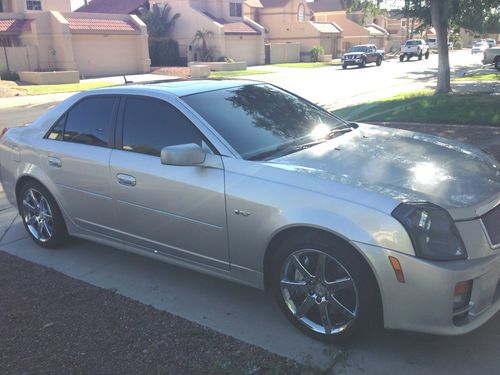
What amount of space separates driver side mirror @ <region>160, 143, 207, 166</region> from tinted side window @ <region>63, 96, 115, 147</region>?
3.48ft

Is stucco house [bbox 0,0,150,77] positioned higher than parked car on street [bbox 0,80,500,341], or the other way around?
stucco house [bbox 0,0,150,77]

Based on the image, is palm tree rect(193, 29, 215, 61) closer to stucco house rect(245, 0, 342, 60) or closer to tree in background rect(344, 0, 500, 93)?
stucco house rect(245, 0, 342, 60)

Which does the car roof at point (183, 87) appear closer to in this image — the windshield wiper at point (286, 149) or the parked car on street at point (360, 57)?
the windshield wiper at point (286, 149)

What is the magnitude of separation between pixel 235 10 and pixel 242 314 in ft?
170

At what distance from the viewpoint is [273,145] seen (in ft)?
12.6

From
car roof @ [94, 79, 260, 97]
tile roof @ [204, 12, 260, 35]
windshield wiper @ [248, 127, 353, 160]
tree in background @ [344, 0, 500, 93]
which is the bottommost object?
windshield wiper @ [248, 127, 353, 160]

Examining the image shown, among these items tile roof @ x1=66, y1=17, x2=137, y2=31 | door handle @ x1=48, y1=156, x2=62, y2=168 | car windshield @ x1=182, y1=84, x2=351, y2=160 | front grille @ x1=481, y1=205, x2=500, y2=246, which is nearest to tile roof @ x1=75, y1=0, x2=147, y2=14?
tile roof @ x1=66, y1=17, x2=137, y2=31

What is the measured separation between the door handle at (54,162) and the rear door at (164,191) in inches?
30.2

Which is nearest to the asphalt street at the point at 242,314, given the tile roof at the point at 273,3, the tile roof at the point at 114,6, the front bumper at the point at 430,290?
the front bumper at the point at 430,290

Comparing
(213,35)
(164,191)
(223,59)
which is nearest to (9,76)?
(223,59)

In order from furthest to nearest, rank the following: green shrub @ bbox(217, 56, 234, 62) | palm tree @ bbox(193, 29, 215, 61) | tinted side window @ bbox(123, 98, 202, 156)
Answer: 1. palm tree @ bbox(193, 29, 215, 61)
2. green shrub @ bbox(217, 56, 234, 62)
3. tinted side window @ bbox(123, 98, 202, 156)

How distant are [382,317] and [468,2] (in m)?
13.3

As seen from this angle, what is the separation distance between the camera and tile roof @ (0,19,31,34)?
35.4m

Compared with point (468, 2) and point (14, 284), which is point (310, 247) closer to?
point (14, 284)
